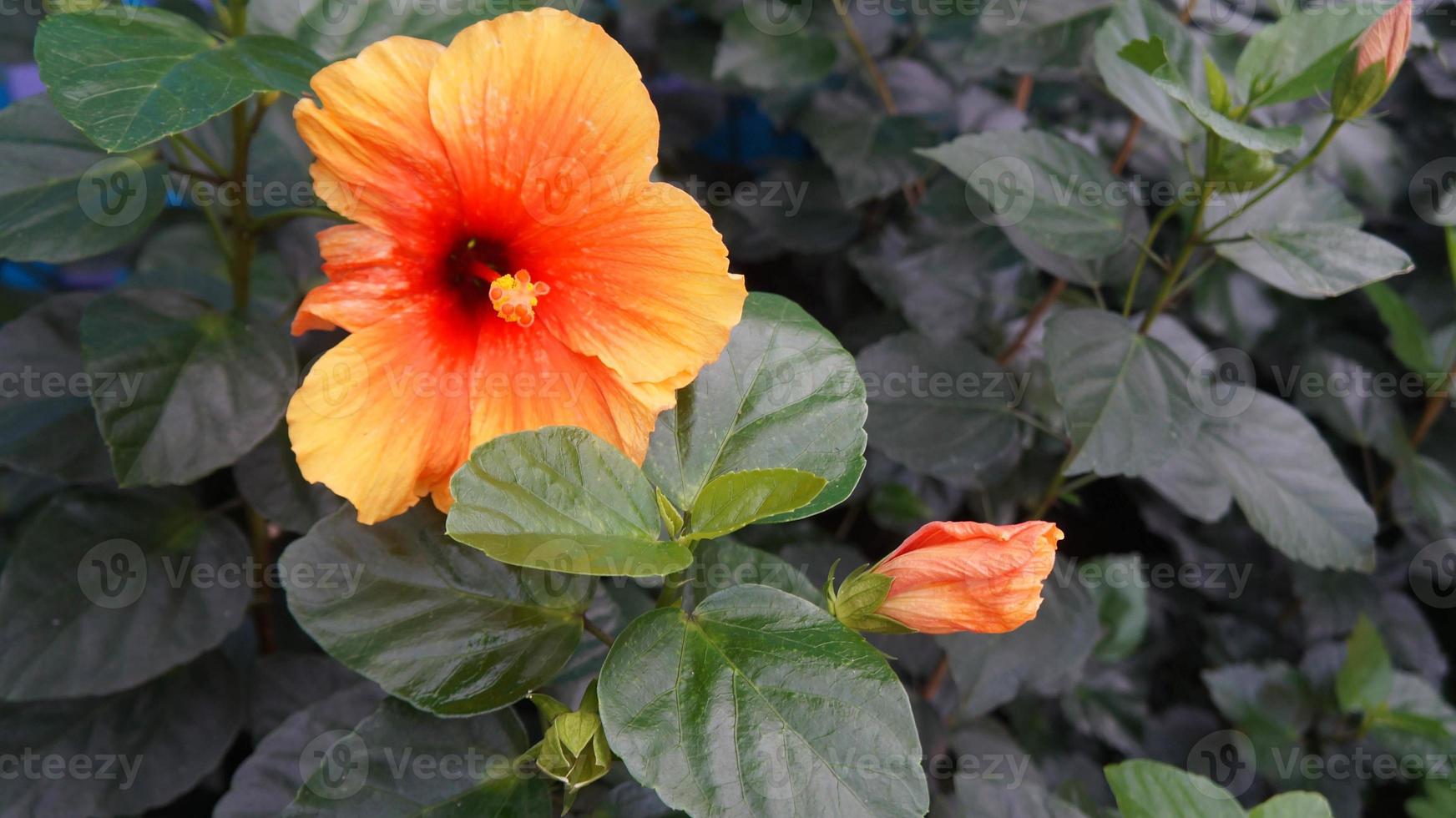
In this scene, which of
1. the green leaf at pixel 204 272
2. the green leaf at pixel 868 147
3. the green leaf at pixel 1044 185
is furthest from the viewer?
the green leaf at pixel 868 147

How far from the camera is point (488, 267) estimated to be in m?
0.77

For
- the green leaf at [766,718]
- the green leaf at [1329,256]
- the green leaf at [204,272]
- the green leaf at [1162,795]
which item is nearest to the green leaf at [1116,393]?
the green leaf at [1329,256]

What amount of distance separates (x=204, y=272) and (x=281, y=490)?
1.65 feet

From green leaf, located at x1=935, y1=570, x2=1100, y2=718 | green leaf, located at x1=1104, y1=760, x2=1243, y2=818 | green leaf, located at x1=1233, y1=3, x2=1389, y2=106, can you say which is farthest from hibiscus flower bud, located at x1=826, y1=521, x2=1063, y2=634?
green leaf, located at x1=1233, y1=3, x2=1389, y2=106

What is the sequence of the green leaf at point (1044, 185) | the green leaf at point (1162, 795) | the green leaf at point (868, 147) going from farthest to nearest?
1. the green leaf at point (868, 147)
2. the green leaf at point (1044, 185)
3. the green leaf at point (1162, 795)

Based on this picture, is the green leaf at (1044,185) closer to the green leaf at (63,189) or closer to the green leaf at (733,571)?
the green leaf at (733,571)

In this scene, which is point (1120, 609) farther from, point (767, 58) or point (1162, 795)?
point (767, 58)

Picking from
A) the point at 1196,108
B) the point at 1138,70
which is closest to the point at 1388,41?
the point at 1196,108

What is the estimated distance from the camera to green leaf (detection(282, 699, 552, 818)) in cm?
72

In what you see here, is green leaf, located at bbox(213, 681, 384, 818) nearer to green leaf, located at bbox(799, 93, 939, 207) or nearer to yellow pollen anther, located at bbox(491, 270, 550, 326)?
yellow pollen anther, located at bbox(491, 270, 550, 326)

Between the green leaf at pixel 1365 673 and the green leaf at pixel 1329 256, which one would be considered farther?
the green leaf at pixel 1365 673

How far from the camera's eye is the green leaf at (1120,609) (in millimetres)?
1384

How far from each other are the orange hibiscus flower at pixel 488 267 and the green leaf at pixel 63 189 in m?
0.33

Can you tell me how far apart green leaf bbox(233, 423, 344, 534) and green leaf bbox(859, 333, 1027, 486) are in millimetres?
590
